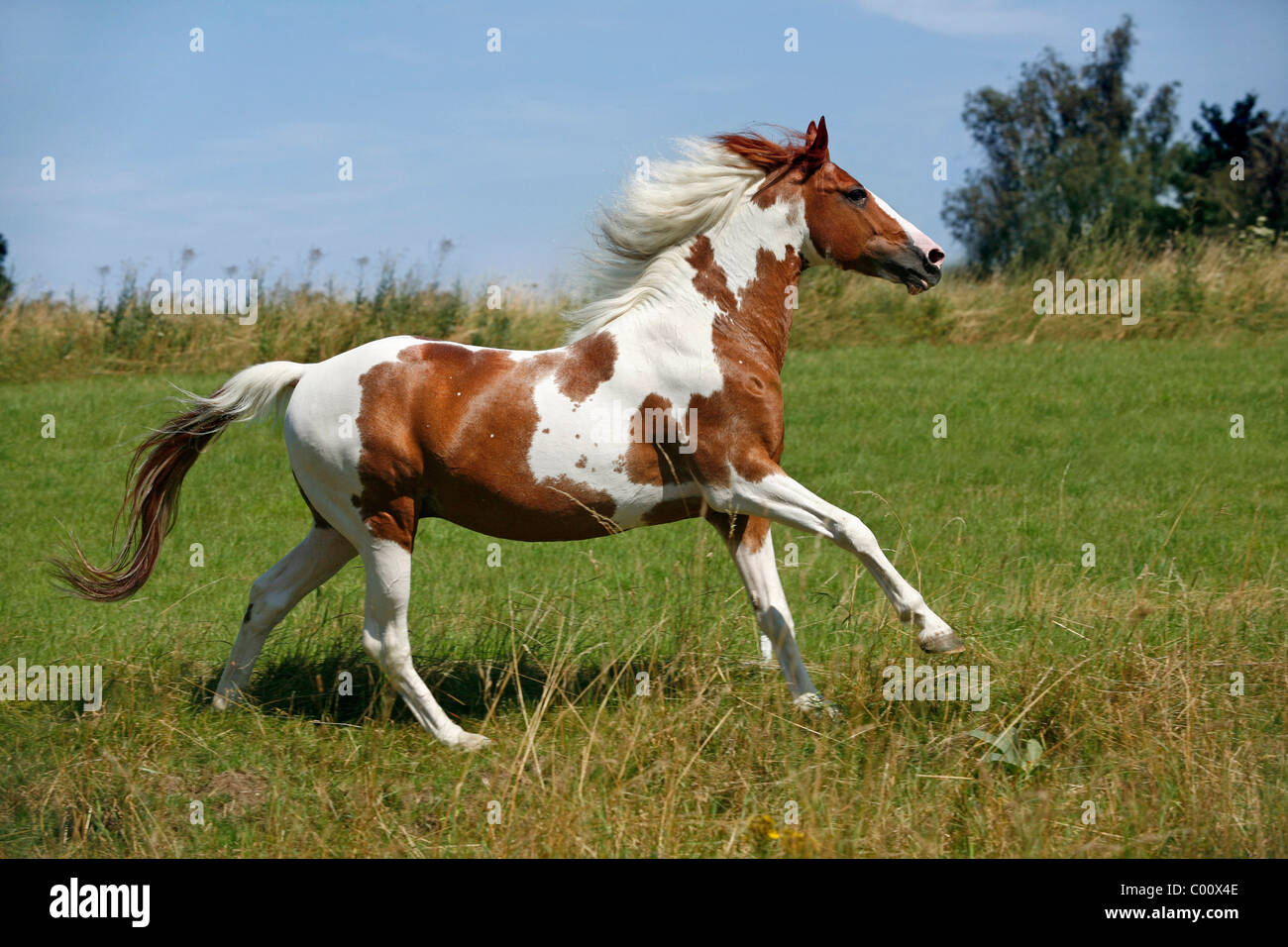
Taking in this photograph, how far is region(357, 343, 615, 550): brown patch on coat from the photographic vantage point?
4.66 m

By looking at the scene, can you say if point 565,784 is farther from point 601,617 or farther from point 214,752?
point 601,617

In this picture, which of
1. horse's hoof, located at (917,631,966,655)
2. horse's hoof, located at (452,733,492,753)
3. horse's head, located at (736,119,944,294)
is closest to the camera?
horse's hoof, located at (917,631,966,655)

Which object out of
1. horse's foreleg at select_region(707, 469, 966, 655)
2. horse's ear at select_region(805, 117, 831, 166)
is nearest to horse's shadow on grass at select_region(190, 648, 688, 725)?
horse's foreleg at select_region(707, 469, 966, 655)

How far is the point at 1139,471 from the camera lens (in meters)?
9.82

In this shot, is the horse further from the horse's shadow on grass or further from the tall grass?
the tall grass

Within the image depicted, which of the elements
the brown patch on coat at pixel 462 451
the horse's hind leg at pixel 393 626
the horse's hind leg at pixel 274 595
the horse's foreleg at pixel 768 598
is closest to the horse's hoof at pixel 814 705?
the horse's foreleg at pixel 768 598

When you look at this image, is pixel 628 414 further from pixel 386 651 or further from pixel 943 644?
pixel 943 644

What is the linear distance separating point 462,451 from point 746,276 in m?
1.42

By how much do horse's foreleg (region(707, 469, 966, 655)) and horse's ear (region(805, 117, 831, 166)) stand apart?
1390mm

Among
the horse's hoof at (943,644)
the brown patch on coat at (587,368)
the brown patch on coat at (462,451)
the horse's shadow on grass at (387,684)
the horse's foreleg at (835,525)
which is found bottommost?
the horse's shadow on grass at (387,684)

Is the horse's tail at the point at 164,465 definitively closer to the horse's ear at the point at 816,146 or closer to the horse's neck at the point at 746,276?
the horse's neck at the point at 746,276

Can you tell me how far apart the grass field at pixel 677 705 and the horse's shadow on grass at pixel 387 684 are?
0.02 meters

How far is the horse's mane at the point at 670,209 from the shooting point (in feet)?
16.4

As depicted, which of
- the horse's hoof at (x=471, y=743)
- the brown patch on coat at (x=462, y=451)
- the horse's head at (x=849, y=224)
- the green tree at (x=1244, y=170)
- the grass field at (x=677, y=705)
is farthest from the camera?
the green tree at (x=1244, y=170)
